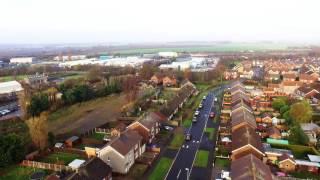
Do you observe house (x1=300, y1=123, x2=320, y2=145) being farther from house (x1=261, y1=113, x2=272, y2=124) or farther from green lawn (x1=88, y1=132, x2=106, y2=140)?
green lawn (x1=88, y1=132, x2=106, y2=140)

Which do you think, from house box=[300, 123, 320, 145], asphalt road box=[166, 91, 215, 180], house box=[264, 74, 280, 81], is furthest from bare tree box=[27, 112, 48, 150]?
house box=[264, 74, 280, 81]

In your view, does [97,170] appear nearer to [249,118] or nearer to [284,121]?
[249,118]

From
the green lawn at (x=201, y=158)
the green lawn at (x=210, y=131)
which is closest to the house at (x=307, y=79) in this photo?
the green lawn at (x=210, y=131)

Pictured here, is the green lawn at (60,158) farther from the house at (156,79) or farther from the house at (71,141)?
the house at (156,79)

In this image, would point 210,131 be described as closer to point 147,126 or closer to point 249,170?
point 147,126

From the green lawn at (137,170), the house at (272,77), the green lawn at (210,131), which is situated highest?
the house at (272,77)

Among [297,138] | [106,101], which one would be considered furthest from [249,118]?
[106,101]
